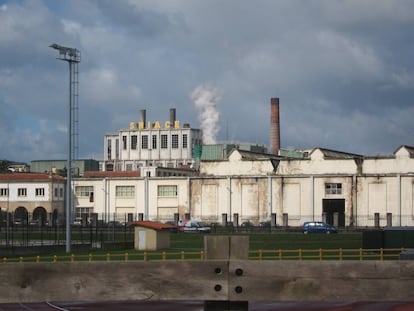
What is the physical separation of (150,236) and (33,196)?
2372 inches

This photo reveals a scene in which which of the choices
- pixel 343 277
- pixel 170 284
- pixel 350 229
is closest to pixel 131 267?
pixel 170 284

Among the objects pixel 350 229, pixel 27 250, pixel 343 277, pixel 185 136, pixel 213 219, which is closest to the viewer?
pixel 343 277

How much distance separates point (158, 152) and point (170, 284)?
18090 centimetres

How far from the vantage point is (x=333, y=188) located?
348ft

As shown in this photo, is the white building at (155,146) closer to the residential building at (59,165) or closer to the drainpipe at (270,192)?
the residential building at (59,165)

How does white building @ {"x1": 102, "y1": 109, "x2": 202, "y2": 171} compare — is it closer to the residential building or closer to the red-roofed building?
the residential building

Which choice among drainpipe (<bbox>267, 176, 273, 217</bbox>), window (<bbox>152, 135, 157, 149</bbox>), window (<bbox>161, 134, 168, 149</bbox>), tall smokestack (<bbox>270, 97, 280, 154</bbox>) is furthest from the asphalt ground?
window (<bbox>152, 135, 157, 149</bbox>)

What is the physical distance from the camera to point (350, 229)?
9700 centimetres

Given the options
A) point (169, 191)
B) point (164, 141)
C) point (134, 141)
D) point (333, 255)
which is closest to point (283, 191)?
point (169, 191)

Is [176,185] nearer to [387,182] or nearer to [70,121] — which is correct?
[387,182]

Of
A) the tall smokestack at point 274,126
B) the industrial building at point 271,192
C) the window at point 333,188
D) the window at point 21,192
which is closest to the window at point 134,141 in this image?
the tall smokestack at point 274,126

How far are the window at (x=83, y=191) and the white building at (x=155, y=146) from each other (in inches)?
2476

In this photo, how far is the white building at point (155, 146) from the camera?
612ft

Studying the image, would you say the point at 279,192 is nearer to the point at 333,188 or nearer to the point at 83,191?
the point at 333,188
